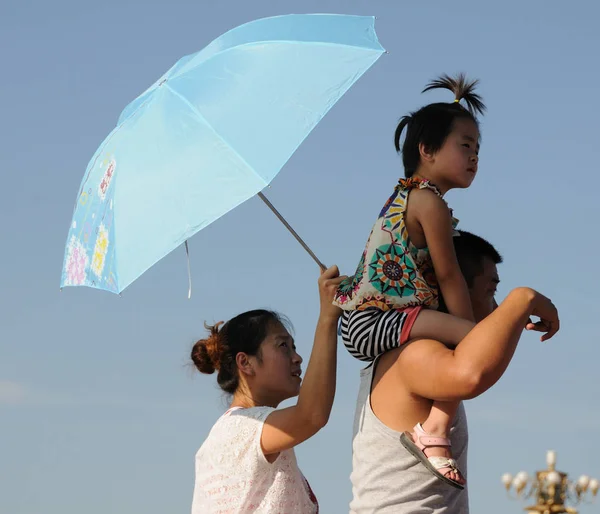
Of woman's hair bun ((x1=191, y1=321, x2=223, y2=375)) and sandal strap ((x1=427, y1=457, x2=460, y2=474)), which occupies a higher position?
woman's hair bun ((x1=191, y1=321, x2=223, y2=375))

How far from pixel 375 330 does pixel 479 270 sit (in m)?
0.64

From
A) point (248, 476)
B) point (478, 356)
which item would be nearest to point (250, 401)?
point (248, 476)

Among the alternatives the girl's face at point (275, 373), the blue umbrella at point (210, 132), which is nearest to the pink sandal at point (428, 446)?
the blue umbrella at point (210, 132)

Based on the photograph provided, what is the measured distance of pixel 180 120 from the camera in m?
4.53

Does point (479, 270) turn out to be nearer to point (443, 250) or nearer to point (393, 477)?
point (443, 250)

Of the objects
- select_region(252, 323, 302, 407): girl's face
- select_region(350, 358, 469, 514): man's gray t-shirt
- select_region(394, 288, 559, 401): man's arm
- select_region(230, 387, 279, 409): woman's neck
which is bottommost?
select_region(350, 358, 469, 514): man's gray t-shirt

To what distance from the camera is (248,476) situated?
462 cm

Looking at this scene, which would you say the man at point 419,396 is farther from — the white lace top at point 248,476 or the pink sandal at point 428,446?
the white lace top at point 248,476

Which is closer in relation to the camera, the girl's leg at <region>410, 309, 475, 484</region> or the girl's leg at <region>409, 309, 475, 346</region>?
the girl's leg at <region>410, 309, 475, 484</region>

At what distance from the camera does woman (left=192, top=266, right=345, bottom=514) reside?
406cm

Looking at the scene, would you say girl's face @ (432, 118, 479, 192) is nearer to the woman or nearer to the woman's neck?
the woman

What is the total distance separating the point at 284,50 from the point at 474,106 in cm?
90

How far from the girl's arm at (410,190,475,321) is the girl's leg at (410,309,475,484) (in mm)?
173

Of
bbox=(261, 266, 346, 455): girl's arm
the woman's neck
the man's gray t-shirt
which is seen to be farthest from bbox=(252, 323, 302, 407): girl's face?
the man's gray t-shirt
